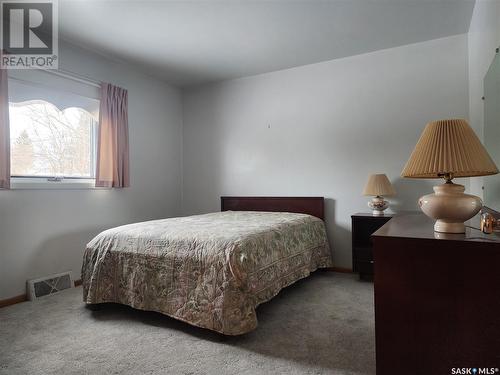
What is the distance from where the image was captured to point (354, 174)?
3617mm

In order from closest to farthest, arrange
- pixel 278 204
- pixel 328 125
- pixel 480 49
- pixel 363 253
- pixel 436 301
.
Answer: pixel 436 301
pixel 480 49
pixel 363 253
pixel 328 125
pixel 278 204

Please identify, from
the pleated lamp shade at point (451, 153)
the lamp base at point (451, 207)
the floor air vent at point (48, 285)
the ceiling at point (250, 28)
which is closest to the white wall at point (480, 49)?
the ceiling at point (250, 28)

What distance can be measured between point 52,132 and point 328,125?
3048 millimetres

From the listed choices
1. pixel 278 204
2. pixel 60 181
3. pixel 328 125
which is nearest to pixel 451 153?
pixel 328 125

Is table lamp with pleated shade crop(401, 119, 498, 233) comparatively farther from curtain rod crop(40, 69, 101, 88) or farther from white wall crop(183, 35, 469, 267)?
curtain rod crop(40, 69, 101, 88)

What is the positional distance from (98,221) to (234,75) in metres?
2.57

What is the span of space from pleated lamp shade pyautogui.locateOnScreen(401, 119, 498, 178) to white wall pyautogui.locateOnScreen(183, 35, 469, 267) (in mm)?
2270

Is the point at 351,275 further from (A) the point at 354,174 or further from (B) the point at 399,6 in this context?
(B) the point at 399,6

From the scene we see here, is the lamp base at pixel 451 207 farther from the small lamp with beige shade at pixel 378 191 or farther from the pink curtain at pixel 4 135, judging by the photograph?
the pink curtain at pixel 4 135

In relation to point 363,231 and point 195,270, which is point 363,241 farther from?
point 195,270

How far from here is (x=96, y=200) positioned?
11.4 ft

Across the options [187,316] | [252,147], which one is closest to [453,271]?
[187,316]

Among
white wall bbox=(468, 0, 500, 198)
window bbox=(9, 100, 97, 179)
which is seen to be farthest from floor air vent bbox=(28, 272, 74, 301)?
white wall bbox=(468, 0, 500, 198)

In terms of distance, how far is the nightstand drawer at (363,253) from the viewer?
3204mm
